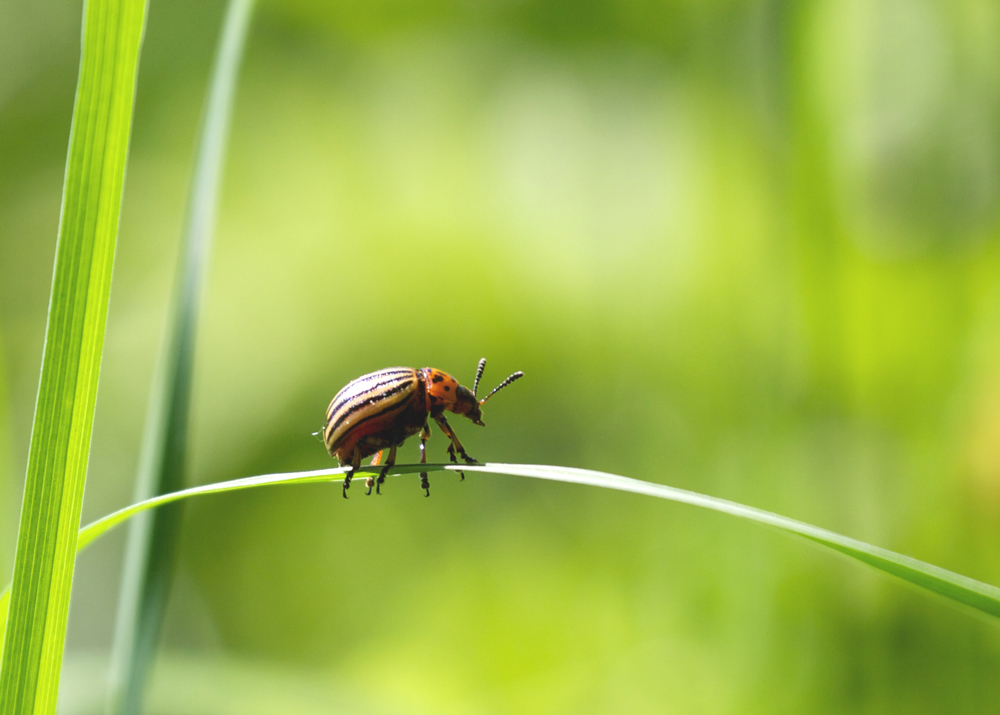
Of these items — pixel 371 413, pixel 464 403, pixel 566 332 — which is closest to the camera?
A: pixel 371 413

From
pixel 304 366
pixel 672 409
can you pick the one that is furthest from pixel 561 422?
pixel 304 366

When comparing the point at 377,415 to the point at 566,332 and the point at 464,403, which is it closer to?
the point at 464,403

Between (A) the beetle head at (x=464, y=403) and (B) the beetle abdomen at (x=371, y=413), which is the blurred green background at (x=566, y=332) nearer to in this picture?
(B) the beetle abdomen at (x=371, y=413)

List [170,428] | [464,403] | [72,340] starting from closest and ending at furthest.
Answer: [72,340] → [170,428] → [464,403]

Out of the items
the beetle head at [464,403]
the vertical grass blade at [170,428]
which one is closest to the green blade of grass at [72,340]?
the vertical grass blade at [170,428]

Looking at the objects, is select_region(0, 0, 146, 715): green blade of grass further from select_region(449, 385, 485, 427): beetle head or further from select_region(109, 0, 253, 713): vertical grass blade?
select_region(449, 385, 485, 427): beetle head

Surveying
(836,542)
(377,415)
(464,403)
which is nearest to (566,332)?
(464,403)

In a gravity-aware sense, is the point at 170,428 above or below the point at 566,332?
below
